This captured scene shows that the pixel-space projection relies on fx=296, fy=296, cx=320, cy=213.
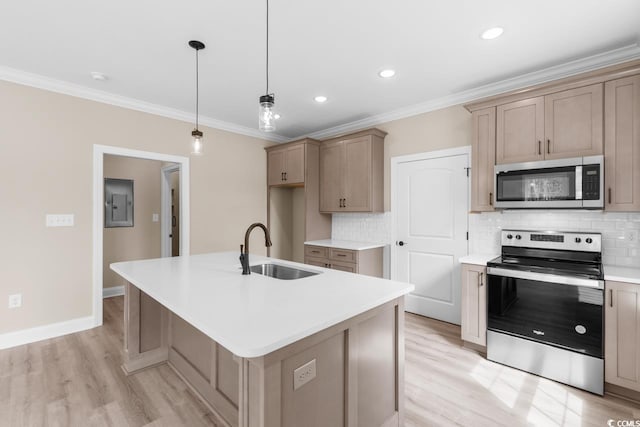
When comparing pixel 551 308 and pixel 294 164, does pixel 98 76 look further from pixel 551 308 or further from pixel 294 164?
pixel 551 308

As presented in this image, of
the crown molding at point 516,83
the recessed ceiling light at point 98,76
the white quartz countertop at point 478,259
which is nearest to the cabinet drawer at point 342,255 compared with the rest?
the white quartz countertop at point 478,259

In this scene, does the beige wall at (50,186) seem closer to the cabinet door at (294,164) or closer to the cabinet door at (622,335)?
the cabinet door at (294,164)

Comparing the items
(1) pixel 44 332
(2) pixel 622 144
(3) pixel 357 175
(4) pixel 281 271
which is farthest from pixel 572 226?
(1) pixel 44 332

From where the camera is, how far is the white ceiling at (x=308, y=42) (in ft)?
6.34

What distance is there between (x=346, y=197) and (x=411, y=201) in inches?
34.2

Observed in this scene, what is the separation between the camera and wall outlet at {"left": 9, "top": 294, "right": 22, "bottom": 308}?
282 cm

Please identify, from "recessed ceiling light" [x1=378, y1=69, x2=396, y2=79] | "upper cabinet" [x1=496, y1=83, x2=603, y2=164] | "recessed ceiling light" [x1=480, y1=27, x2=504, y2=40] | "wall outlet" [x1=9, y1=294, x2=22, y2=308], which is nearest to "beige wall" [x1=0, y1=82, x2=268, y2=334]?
"wall outlet" [x1=9, y1=294, x2=22, y2=308]

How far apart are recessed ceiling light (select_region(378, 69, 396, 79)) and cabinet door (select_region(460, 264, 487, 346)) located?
192 cm

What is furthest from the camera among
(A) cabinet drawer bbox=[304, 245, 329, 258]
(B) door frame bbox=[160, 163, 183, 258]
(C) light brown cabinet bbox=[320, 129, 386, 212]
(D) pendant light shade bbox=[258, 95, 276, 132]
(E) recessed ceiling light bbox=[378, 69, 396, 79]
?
(B) door frame bbox=[160, 163, 183, 258]

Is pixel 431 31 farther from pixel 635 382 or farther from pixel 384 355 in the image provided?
pixel 635 382

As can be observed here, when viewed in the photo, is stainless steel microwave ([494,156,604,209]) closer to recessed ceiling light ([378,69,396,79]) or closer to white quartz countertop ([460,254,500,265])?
white quartz countertop ([460,254,500,265])

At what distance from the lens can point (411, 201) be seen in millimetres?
3719

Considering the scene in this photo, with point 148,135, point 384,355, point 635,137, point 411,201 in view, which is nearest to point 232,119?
point 148,135

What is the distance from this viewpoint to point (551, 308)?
7.41 ft
